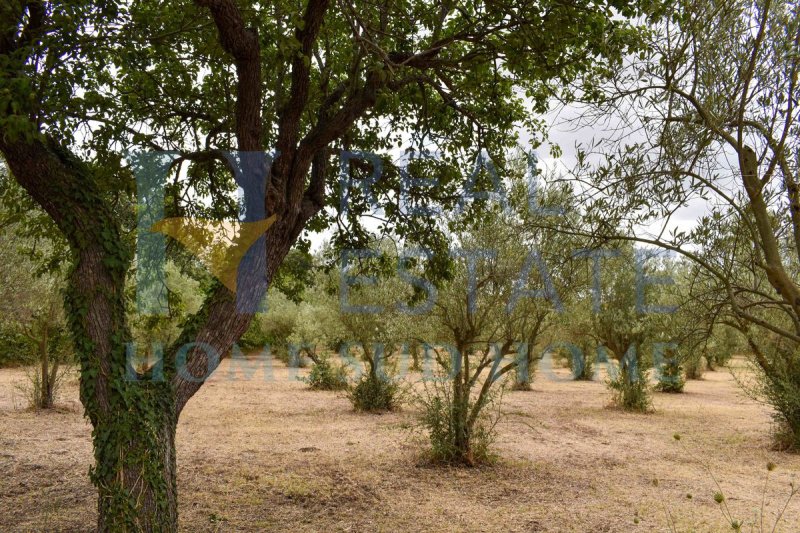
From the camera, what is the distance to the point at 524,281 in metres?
9.80

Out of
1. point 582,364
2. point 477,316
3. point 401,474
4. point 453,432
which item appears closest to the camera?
point 401,474

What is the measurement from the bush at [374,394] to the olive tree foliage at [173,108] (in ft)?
32.5

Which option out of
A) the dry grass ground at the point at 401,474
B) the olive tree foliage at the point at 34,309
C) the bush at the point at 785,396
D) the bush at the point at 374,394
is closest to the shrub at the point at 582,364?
the dry grass ground at the point at 401,474

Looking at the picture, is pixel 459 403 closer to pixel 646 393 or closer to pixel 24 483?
pixel 24 483

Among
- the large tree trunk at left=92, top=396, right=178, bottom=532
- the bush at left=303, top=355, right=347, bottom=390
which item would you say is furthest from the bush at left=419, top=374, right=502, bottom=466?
the bush at left=303, top=355, right=347, bottom=390

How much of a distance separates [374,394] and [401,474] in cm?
702

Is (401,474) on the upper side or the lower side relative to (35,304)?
lower

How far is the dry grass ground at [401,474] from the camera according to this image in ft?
23.6

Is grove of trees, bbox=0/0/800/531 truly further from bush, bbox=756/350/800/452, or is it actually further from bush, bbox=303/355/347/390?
bush, bbox=303/355/347/390

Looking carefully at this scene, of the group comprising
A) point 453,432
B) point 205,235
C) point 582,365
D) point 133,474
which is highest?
point 205,235

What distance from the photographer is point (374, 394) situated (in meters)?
16.6

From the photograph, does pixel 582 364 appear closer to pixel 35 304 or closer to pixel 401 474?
pixel 401 474

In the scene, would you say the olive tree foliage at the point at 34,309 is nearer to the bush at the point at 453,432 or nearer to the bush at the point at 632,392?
the bush at the point at 453,432

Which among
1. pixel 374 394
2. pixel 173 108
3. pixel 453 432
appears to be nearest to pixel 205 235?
pixel 173 108
